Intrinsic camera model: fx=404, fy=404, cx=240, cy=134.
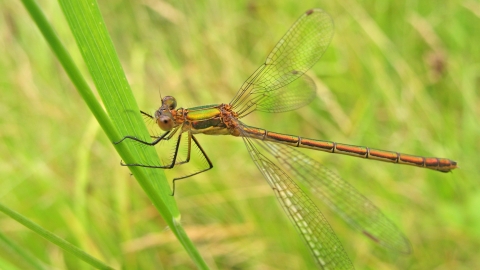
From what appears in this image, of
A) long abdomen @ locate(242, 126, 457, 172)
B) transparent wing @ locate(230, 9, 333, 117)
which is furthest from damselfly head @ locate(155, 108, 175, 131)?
long abdomen @ locate(242, 126, 457, 172)

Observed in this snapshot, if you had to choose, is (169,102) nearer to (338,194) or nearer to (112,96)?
(112,96)

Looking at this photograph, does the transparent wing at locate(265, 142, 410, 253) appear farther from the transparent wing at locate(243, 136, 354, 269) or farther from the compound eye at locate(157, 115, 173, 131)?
the compound eye at locate(157, 115, 173, 131)

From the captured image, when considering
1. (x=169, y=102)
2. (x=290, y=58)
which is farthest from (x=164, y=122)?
(x=290, y=58)

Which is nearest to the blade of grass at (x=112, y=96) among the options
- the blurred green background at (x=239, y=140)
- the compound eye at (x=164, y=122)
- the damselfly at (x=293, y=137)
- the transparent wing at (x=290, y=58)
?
the compound eye at (x=164, y=122)

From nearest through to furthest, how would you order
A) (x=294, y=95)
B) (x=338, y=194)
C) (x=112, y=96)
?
(x=112, y=96), (x=338, y=194), (x=294, y=95)

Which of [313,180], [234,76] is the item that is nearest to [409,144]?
[313,180]

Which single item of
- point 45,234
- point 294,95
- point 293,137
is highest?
point 294,95
